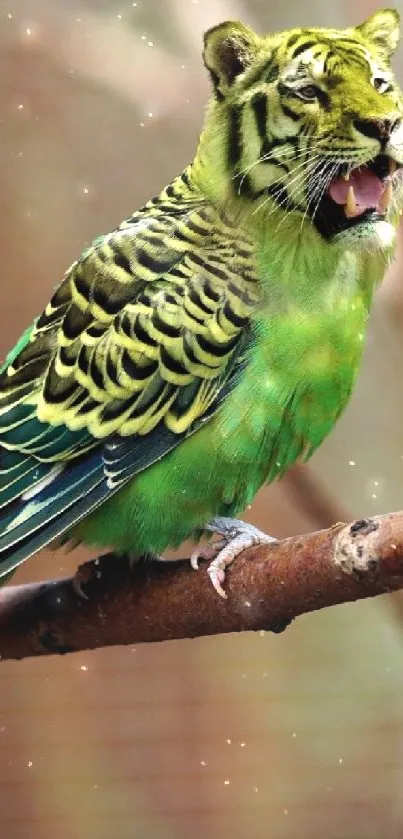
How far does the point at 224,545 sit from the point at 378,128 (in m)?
0.41

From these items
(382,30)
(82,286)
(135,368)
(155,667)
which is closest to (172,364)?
(135,368)

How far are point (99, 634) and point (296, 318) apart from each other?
402mm

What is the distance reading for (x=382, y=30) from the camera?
1049mm

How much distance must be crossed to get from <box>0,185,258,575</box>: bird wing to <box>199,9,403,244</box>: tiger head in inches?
3.1

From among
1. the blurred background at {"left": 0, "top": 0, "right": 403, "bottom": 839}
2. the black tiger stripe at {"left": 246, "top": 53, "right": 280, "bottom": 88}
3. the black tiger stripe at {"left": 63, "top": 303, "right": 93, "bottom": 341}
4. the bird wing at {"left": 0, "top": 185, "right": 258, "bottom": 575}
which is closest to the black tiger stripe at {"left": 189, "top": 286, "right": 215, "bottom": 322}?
the bird wing at {"left": 0, "top": 185, "right": 258, "bottom": 575}

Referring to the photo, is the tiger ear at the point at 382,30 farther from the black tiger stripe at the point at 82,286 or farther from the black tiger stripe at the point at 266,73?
the black tiger stripe at the point at 82,286

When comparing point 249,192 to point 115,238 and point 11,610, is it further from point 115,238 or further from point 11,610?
point 11,610

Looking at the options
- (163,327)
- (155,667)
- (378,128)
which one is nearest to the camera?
(378,128)

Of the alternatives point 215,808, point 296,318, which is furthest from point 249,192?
point 215,808

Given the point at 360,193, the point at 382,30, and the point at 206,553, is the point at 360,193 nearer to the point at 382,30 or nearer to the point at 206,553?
the point at 382,30

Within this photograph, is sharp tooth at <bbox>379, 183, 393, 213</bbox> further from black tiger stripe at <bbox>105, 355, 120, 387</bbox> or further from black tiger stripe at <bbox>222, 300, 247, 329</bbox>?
black tiger stripe at <bbox>105, 355, 120, 387</bbox>

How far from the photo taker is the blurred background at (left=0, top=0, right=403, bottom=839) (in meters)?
1.75

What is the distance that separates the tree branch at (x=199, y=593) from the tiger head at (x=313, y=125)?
33cm

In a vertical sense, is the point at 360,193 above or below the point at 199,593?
above
